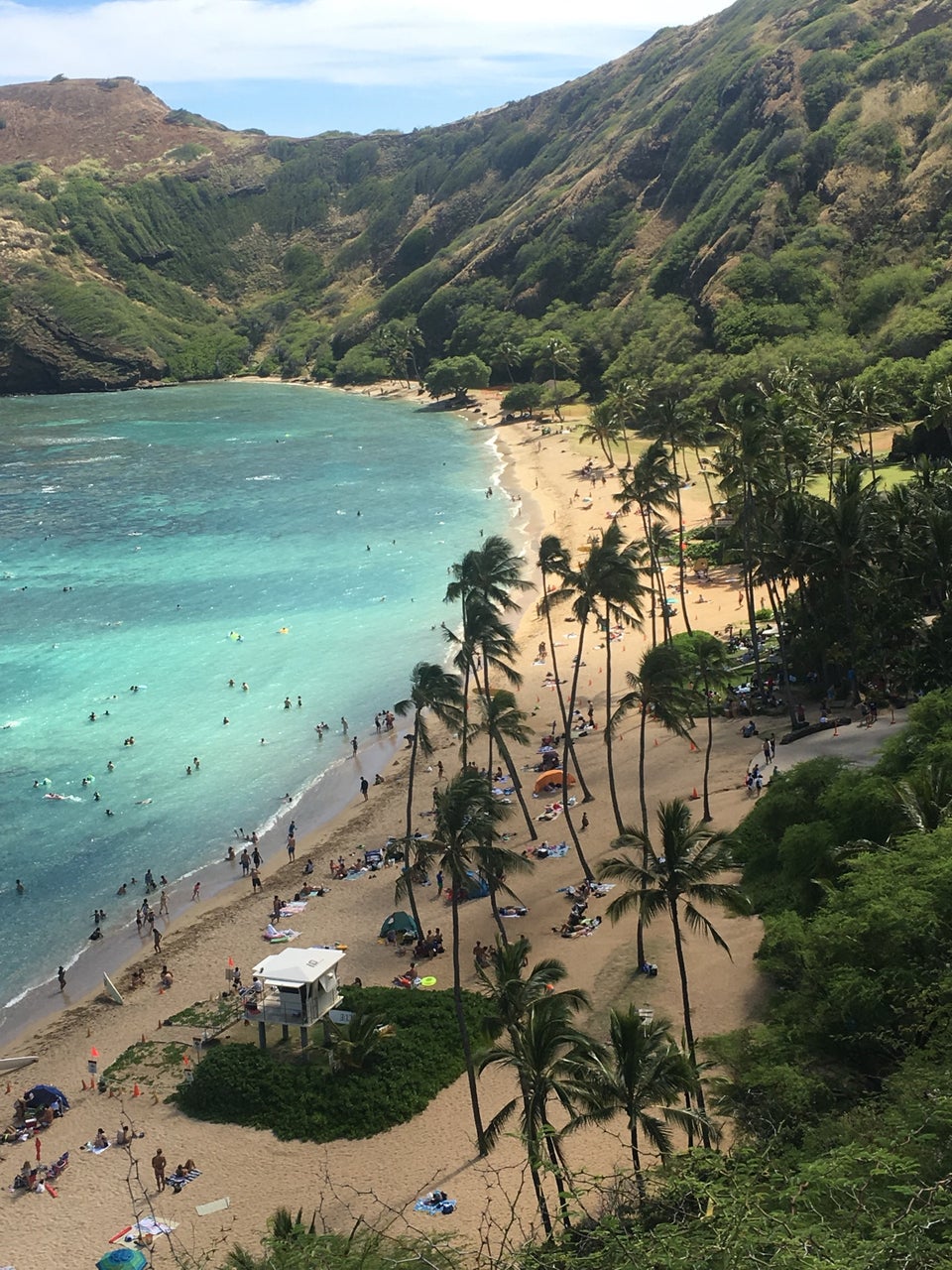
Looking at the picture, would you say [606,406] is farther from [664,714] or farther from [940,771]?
[940,771]

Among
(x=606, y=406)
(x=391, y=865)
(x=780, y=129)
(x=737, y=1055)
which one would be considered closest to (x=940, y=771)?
(x=737, y=1055)

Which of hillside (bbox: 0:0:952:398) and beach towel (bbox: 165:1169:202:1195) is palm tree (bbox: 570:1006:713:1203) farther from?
hillside (bbox: 0:0:952:398)

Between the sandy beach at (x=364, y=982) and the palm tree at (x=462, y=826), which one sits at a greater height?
the palm tree at (x=462, y=826)

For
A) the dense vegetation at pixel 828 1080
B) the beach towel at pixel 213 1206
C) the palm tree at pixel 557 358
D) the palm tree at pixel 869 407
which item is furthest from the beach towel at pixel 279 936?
the palm tree at pixel 557 358

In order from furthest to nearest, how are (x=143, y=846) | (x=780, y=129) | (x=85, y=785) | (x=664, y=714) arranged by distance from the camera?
(x=780, y=129) → (x=85, y=785) → (x=143, y=846) → (x=664, y=714)

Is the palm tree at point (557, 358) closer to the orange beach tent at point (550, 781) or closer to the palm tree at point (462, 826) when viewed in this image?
the orange beach tent at point (550, 781)

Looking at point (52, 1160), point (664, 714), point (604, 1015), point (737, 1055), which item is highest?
point (664, 714)
